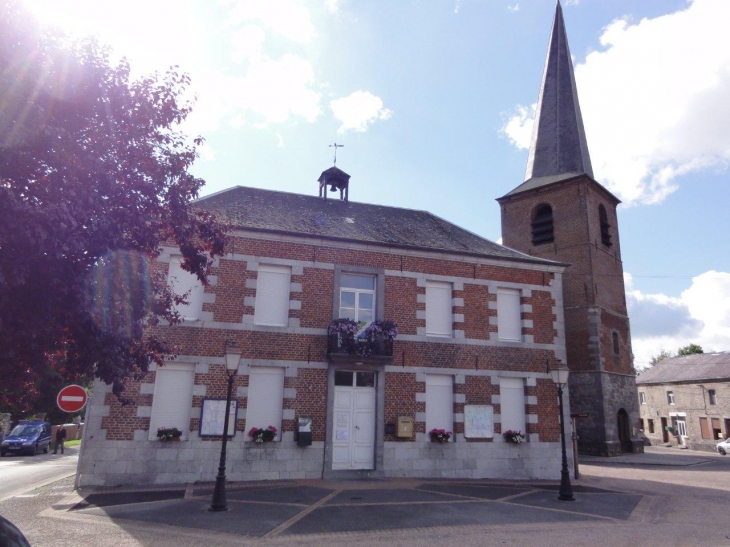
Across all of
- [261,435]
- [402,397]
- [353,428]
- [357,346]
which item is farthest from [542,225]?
[261,435]

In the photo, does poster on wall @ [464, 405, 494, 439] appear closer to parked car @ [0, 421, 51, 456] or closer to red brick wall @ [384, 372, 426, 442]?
red brick wall @ [384, 372, 426, 442]

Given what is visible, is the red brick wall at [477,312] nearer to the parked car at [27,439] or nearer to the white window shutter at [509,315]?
the white window shutter at [509,315]

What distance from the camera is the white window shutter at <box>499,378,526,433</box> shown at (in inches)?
590

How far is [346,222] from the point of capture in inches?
645

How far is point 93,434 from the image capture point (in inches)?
467

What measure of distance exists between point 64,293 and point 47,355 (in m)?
1.64

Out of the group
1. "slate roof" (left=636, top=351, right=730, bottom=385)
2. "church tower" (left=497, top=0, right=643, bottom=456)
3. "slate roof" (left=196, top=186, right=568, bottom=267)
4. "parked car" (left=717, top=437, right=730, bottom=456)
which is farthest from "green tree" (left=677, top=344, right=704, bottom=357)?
"slate roof" (left=196, top=186, right=568, bottom=267)

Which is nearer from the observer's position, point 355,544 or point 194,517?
point 355,544

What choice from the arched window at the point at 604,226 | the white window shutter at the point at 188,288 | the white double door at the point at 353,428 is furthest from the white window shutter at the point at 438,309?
the arched window at the point at 604,226

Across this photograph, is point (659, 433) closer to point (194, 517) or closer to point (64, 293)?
point (194, 517)

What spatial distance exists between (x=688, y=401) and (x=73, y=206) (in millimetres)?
45987

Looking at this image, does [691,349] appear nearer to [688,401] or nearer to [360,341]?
[688,401]

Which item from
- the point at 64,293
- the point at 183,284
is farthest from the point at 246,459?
the point at 64,293

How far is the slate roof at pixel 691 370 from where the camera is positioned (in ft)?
127
